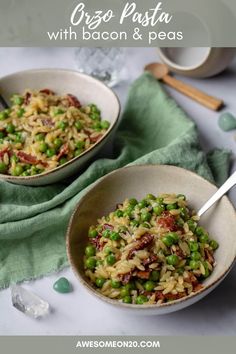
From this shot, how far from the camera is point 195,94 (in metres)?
3.76

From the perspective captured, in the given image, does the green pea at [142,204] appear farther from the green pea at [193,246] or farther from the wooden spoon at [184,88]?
the wooden spoon at [184,88]

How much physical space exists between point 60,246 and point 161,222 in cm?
60

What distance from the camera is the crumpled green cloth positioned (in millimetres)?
3041

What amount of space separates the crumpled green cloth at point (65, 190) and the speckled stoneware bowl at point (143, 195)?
12 centimetres

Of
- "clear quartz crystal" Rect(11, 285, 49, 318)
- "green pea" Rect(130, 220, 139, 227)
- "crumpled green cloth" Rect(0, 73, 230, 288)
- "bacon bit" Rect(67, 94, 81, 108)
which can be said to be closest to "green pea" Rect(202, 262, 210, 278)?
"green pea" Rect(130, 220, 139, 227)

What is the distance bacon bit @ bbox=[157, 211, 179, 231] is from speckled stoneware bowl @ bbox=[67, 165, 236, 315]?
23 cm

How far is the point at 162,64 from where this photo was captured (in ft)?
13.1

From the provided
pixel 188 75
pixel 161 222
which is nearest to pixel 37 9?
pixel 188 75

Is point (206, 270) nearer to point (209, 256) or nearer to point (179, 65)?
point (209, 256)

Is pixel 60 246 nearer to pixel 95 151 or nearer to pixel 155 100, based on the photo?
pixel 95 151

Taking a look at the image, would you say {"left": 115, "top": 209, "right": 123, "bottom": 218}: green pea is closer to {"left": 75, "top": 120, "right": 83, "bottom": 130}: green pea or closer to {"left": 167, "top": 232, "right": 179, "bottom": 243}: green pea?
{"left": 167, "top": 232, "right": 179, "bottom": 243}: green pea

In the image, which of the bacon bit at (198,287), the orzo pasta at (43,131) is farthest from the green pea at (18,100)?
the bacon bit at (198,287)

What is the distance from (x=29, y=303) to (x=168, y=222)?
73 cm

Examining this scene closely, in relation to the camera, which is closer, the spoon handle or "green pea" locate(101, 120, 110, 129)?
the spoon handle
